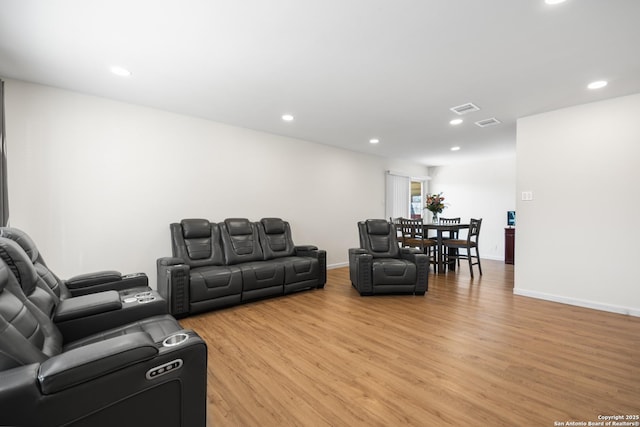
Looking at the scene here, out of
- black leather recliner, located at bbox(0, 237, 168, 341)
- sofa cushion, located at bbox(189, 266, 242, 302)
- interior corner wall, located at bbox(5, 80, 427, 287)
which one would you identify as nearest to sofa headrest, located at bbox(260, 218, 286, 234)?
interior corner wall, located at bbox(5, 80, 427, 287)

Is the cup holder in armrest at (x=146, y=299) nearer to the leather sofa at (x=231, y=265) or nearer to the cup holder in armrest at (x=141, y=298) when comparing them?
the cup holder in armrest at (x=141, y=298)

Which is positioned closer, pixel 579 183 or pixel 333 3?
pixel 333 3

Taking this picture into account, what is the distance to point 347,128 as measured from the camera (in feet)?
15.2

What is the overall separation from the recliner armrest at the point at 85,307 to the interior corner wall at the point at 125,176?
1.72m

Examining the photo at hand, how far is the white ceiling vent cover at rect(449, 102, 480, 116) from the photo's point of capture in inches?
142

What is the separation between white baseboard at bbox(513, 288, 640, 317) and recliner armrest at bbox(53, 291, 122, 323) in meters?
4.77

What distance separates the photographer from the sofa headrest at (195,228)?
3.78m

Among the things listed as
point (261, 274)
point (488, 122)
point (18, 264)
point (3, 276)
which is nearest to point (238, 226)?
point (261, 274)

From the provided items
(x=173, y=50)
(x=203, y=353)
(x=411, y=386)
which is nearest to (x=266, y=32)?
(x=173, y=50)

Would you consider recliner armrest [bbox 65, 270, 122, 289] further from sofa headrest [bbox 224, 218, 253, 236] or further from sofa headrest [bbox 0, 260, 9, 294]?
sofa headrest [bbox 224, 218, 253, 236]

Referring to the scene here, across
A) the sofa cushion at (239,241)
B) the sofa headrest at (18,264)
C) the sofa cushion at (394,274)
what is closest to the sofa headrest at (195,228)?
the sofa cushion at (239,241)

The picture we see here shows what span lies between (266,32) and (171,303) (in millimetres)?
2813

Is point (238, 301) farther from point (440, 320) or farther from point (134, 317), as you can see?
point (440, 320)

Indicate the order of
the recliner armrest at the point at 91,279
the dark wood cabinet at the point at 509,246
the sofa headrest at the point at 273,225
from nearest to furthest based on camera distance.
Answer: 1. the recliner armrest at the point at 91,279
2. the sofa headrest at the point at 273,225
3. the dark wood cabinet at the point at 509,246
